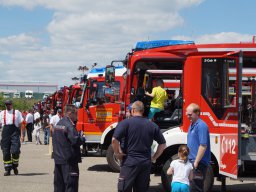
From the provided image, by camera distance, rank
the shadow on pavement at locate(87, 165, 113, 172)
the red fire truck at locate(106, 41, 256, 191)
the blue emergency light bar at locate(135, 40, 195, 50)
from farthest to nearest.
Result: 1. the shadow on pavement at locate(87, 165, 113, 172)
2. the blue emergency light bar at locate(135, 40, 195, 50)
3. the red fire truck at locate(106, 41, 256, 191)

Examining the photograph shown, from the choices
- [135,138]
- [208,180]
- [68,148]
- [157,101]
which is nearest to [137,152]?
[135,138]

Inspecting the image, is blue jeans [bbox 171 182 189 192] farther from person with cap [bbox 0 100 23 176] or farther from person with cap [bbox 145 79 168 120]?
person with cap [bbox 0 100 23 176]

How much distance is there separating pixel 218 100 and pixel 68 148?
3246 mm

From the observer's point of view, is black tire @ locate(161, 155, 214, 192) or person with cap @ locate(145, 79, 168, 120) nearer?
black tire @ locate(161, 155, 214, 192)

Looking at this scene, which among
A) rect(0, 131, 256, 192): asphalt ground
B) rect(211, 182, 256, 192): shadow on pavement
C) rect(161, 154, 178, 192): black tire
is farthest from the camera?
rect(211, 182, 256, 192): shadow on pavement

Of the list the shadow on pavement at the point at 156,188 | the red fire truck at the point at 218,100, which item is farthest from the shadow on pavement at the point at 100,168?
the red fire truck at the point at 218,100

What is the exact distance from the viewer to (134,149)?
6.62m

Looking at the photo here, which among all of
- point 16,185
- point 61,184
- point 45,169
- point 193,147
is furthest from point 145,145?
point 45,169

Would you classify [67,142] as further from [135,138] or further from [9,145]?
[9,145]

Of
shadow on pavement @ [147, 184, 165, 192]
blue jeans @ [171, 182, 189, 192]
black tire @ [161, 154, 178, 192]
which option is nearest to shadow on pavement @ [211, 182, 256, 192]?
shadow on pavement @ [147, 184, 165, 192]

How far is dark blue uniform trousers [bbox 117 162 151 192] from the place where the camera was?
6598mm

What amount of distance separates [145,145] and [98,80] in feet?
29.1

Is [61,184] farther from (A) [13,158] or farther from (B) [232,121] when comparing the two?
(A) [13,158]

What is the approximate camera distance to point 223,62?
9.20 m
